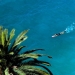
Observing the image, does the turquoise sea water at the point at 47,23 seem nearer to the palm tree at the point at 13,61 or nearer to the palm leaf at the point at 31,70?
the palm leaf at the point at 31,70

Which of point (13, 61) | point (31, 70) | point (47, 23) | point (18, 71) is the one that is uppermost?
point (47, 23)

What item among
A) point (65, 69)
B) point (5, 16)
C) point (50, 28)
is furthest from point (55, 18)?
point (65, 69)

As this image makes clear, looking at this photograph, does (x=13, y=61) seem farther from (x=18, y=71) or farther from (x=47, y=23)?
(x=47, y=23)

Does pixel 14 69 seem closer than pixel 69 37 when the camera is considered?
Yes

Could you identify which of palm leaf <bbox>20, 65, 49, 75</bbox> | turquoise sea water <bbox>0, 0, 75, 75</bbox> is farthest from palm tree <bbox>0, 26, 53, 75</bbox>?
turquoise sea water <bbox>0, 0, 75, 75</bbox>

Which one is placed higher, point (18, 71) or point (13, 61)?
point (13, 61)

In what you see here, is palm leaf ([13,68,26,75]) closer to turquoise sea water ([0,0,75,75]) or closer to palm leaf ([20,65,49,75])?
palm leaf ([20,65,49,75])

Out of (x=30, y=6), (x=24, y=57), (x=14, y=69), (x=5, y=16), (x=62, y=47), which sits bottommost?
(x=14, y=69)

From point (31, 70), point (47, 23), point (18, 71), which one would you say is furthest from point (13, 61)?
point (47, 23)

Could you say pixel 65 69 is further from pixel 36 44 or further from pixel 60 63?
pixel 36 44
